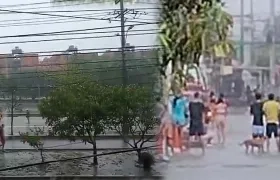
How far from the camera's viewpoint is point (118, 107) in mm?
2873

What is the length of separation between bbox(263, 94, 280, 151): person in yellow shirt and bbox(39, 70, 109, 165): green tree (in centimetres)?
145

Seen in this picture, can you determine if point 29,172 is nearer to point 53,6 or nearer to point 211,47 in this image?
point 53,6

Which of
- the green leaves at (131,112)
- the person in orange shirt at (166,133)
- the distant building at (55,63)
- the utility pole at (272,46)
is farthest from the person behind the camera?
the distant building at (55,63)

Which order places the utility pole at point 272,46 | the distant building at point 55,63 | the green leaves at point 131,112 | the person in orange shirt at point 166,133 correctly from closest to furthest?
the utility pole at point 272,46 < the person in orange shirt at point 166,133 < the green leaves at point 131,112 < the distant building at point 55,63

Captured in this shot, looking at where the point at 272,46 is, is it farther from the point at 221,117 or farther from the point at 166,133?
the point at 166,133

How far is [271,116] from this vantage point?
1499 mm

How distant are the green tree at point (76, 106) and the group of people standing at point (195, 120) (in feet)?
4.39

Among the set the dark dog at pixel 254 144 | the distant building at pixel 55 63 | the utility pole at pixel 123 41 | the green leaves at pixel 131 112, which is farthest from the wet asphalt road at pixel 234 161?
the distant building at pixel 55 63

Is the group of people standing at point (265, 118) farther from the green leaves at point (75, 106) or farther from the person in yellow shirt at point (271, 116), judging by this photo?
the green leaves at point (75, 106)

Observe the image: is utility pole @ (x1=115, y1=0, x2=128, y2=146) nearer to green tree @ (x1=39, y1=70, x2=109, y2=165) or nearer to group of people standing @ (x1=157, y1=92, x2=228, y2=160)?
green tree @ (x1=39, y1=70, x2=109, y2=165)

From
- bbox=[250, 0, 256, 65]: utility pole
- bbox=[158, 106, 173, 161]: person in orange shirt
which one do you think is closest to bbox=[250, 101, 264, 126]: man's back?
bbox=[250, 0, 256, 65]: utility pole

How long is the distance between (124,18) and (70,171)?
903 millimetres

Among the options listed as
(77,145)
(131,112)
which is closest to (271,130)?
(131,112)

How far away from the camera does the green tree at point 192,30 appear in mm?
1473
